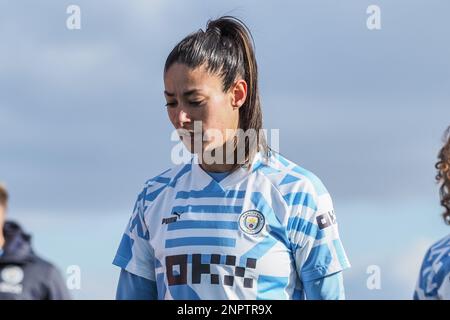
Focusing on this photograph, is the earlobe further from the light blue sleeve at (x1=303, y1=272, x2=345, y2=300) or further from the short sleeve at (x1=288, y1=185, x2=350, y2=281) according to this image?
the light blue sleeve at (x1=303, y1=272, x2=345, y2=300)

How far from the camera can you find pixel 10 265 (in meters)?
6.48

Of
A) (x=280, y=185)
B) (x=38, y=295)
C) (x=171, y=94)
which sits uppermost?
(x=171, y=94)

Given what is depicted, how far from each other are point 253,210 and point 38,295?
197 centimetres

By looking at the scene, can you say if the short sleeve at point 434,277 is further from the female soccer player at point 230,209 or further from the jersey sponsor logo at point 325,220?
A: the jersey sponsor logo at point 325,220

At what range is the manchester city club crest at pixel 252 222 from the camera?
17.0 ft

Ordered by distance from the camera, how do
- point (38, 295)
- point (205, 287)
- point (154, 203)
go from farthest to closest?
point (38, 295) < point (154, 203) < point (205, 287)

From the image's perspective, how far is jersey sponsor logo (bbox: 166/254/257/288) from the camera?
201 inches

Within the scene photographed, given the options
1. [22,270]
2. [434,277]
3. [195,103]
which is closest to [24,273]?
[22,270]

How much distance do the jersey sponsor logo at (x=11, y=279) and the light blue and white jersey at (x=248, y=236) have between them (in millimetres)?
1381

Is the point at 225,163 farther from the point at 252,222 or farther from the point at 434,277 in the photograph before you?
the point at 434,277

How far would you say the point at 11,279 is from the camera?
6387 millimetres

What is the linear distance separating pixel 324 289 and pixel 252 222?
1.91 feet
